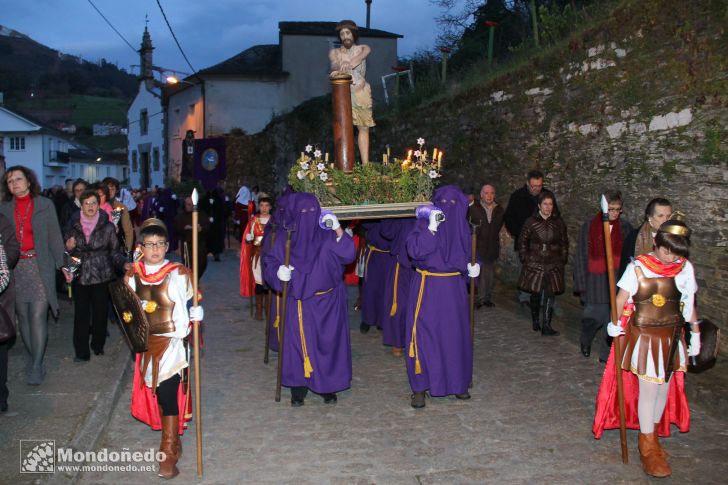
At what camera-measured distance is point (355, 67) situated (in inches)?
337

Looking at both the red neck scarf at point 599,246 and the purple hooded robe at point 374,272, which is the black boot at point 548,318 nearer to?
the red neck scarf at point 599,246

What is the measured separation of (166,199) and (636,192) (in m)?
13.2

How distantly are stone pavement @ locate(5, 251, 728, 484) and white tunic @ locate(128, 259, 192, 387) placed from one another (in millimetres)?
703

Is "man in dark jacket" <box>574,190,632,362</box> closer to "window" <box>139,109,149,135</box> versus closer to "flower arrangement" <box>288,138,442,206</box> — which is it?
"flower arrangement" <box>288,138,442,206</box>

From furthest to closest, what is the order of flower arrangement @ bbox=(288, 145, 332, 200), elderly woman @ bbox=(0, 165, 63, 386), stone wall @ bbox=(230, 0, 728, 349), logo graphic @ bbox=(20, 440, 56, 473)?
1. flower arrangement @ bbox=(288, 145, 332, 200)
2. stone wall @ bbox=(230, 0, 728, 349)
3. elderly woman @ bbox=(0, 165, 63, 386)
4. logo graphic @ bbox=(20, 440, 56, 473)

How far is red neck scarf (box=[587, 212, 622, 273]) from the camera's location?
811 cm

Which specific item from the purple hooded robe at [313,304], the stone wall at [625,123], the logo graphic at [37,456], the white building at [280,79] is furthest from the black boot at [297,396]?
the white building at [280,79]

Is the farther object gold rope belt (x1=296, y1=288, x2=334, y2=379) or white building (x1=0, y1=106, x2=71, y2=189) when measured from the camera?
white building (x1=0, y1=106, x2=71, y2=189)

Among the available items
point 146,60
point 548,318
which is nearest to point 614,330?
point 548,318

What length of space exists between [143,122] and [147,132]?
127cm

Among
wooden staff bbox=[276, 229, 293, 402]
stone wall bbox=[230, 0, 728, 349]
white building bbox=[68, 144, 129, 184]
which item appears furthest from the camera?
white building bbox=[68, 144, 129, 184]

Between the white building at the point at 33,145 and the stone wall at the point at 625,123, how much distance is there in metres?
50.7

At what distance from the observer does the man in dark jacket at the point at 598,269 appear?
8.05 metres

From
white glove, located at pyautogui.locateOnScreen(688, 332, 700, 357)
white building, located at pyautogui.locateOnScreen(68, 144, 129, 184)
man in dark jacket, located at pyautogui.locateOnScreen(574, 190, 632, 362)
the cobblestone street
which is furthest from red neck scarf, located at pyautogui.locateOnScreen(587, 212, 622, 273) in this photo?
white building, located at pyautogui.locateOnScreen(68, 144, 129, 184)
